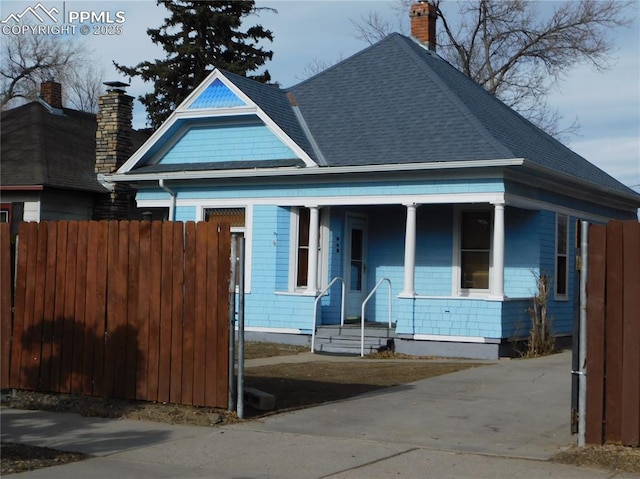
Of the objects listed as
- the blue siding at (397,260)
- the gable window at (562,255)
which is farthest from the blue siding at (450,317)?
the gable window at (562,255)

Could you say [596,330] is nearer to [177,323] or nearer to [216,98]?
[177,323]

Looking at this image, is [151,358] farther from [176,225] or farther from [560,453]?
[560,453]

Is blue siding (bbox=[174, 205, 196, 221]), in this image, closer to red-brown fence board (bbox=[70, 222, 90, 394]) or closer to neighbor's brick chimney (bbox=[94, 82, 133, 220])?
neighbor's brick chimney (bbox=[94, 82, 133, 220])

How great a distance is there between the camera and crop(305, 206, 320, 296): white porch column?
18.5 metres

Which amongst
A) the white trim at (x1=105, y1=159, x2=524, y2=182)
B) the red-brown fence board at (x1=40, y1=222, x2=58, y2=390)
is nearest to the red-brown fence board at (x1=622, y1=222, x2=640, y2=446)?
the red-brown fence board at (x1=40, y1=222, x2=58, y2=390)

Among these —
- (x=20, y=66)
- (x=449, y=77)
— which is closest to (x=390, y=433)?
(x=449, y=77)

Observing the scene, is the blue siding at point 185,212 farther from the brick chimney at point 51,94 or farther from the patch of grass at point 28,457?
the patch of grass at point 28,457

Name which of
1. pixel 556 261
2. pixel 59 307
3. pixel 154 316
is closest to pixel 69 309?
pixel 59 307

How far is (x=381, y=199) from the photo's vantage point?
17.9 m

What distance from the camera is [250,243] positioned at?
19.5 meters

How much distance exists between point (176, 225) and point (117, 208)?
44.2ft

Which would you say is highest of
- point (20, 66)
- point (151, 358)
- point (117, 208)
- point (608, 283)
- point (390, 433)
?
point (20, 66)

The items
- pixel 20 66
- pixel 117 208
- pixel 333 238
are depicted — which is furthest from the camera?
pixel 20 66

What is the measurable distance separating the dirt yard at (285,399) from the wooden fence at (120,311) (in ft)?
0.48
